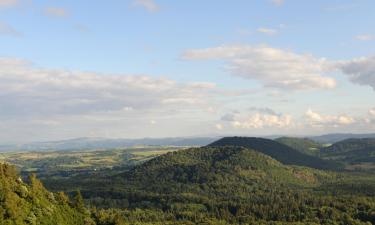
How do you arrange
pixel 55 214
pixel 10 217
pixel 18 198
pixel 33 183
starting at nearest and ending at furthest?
pixel 10 217 → pixel 18 198 → pixel 55 214 → pixel 33 183

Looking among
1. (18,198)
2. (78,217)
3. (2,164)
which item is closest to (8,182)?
(18,198)

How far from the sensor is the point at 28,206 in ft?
560

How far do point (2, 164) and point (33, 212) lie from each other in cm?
3749

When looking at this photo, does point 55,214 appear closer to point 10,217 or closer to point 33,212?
point 33,212

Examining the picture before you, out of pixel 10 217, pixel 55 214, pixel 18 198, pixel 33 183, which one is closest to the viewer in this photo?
pixel 10 217

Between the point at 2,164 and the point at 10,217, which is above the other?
the point at 2,164

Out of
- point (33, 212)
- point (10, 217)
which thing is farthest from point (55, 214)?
point (10, 217)

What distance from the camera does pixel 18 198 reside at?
16688cm

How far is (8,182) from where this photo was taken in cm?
17488

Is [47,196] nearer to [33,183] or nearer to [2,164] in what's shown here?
[33,183]

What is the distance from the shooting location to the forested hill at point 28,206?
154 metres

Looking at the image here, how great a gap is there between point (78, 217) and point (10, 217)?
50.5 meters

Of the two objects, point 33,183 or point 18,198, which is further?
point 33,183

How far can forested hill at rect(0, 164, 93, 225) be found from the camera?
154125 mm
